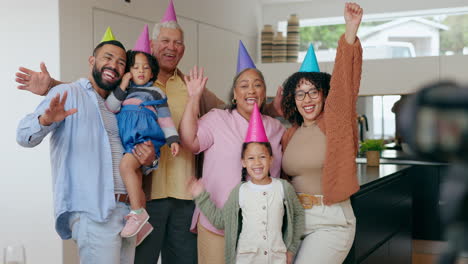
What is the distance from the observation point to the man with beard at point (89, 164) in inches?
75.0

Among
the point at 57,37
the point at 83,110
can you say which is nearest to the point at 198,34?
the point at 57,37

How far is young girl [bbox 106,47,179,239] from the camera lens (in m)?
2.01

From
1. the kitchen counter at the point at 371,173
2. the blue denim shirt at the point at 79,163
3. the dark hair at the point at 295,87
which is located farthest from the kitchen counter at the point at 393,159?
the blue denim shirt at the point at 79,163

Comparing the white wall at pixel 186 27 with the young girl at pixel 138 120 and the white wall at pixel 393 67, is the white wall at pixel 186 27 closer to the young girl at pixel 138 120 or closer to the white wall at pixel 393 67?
the white wall at pixel 393 67

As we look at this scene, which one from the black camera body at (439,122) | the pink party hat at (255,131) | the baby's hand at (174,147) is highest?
the black camera body at (439,122)

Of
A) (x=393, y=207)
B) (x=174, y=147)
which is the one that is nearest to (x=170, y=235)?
(x=174, y=147)

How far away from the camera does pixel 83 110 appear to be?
1.92 m

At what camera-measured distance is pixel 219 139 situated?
2.25m

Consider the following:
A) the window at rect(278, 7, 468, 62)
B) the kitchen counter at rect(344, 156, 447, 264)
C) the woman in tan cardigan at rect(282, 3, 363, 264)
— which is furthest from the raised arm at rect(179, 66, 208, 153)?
the window at rect(278, 7, 468, 62)

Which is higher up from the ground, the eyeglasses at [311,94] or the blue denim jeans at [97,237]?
the eyeglasses at [311,94]

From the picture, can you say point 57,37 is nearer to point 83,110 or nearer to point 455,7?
point 83,110

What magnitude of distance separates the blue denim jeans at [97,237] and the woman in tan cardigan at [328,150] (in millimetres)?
714

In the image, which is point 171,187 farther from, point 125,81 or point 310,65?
point 310,65

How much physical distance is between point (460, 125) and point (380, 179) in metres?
2.71
